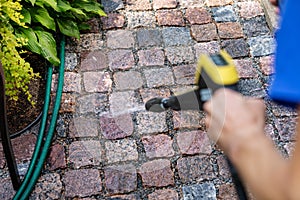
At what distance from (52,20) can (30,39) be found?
0.20 metres

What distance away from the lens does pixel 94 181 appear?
2334mm

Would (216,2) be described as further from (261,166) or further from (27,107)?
(261,166)

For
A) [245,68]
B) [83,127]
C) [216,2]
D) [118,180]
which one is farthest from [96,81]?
[216,2]

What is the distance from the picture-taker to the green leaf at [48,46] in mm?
2641

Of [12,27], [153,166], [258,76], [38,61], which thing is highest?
[12,27]

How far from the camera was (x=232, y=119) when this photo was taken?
109 cm

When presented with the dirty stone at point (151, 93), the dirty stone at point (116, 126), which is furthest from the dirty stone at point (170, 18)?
the dirty stone at point (151, 93)

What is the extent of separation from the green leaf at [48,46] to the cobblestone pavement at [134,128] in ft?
0.34

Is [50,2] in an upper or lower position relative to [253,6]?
upper

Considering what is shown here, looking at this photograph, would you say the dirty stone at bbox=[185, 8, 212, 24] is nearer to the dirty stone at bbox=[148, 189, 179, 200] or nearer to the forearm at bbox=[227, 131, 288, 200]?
the dirty stone at bbox=[148, 189, 179, 200]

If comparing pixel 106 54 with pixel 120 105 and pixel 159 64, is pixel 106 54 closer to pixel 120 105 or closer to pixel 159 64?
pixel 159 64

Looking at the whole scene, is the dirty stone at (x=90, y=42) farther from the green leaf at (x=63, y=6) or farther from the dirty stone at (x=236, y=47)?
the dirty stone at (x=236, y=47)

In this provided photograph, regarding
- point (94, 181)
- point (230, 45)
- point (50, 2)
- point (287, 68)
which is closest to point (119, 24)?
point (50, 2)

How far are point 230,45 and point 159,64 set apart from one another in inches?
19.8
